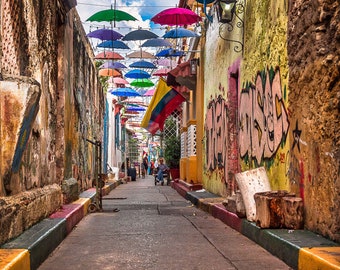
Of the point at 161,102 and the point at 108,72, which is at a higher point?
the point at 108,72

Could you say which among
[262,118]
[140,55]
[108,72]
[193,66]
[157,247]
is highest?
[140,55]

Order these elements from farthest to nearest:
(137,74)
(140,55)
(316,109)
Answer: (137,74)
(140,55)
(316,109)

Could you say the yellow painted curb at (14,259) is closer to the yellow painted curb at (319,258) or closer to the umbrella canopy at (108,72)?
the yellow painted curb at (319,258)

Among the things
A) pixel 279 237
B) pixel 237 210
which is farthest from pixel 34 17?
pixel 279 237

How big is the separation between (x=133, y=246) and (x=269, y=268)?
1911 millimetres

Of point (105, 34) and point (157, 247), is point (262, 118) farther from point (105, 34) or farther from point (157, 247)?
point (105, 34)

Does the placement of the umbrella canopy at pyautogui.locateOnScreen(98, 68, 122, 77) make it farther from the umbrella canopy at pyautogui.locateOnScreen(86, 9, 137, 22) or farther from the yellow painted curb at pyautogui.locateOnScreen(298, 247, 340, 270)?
the yellow painted curb at pyautogui.locateOnScreen(298, 247, 340, 270)

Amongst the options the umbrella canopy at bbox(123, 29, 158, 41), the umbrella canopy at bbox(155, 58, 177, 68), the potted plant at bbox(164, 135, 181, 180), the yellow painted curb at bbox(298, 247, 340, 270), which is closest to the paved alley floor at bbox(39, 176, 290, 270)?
the yellow painted curb at bbox(298, 247, 340, 270)

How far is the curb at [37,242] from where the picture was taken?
4430 millimetres

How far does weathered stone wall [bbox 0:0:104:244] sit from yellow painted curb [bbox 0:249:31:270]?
0.36 meters

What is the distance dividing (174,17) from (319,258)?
462 inches

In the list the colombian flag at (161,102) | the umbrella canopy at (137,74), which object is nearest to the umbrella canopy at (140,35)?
the colombian flag at (161,102)

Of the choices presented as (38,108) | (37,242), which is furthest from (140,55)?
(37,242)

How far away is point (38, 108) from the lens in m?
5.87
